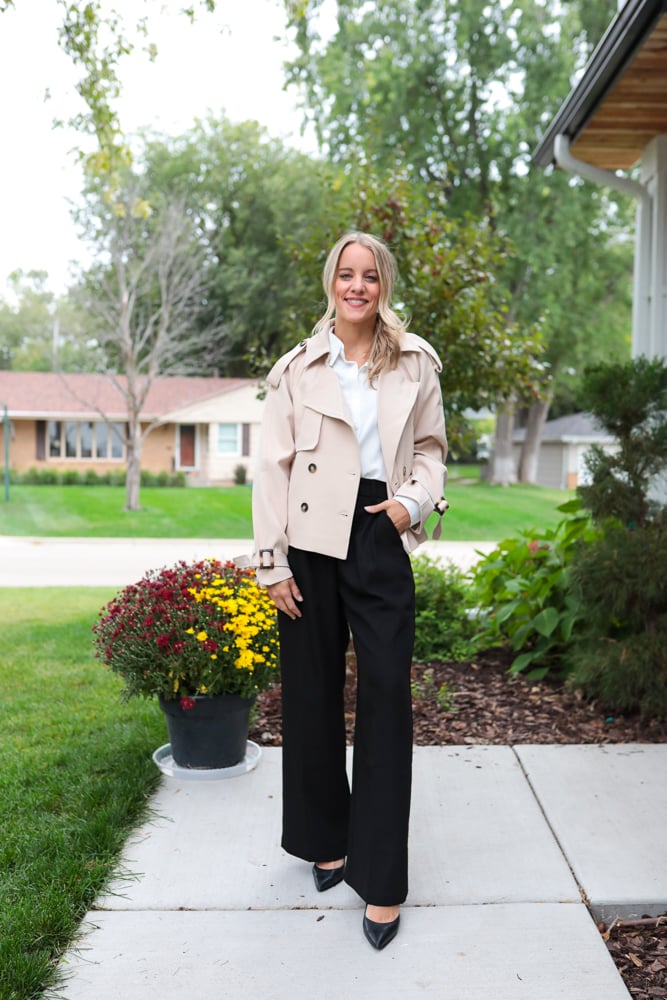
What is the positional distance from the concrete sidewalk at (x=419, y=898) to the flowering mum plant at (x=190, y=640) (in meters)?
0.41

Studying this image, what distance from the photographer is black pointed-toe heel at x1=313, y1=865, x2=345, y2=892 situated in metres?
2.94

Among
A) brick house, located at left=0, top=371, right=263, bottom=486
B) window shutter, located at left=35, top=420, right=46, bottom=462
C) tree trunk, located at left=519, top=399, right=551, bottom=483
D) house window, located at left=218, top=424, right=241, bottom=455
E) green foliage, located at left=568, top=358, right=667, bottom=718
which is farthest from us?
tree trunk, located at left=519, top=399, right=551, bottom=483

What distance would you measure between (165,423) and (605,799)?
2994 centimetres

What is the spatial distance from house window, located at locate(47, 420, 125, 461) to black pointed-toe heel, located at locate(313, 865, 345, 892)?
1213 inches

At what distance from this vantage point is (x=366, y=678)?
2.75 m

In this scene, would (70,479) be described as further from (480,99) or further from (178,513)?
(480,99)

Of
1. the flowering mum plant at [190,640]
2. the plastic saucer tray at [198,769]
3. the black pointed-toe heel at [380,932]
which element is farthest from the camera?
the plastic saucer tray at [198,769]

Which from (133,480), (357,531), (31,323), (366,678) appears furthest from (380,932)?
(31,323)

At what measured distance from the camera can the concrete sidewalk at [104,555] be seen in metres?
12.1

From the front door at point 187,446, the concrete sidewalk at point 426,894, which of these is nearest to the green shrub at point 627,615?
the concrete sidewalk at point 426,894

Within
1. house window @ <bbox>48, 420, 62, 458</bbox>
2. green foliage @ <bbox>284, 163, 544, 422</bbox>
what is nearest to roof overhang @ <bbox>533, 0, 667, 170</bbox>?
green foliage @ <bbox>284, 163, 544, 422</bbox>

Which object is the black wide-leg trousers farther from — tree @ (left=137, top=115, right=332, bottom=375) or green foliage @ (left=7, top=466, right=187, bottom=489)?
tree @ (left=137, top=115, right=332, bottom=375)

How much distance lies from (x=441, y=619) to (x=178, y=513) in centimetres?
1825

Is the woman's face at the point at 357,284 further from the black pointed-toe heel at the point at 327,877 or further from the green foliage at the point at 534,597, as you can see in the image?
the green foliage at the point at 534,597
